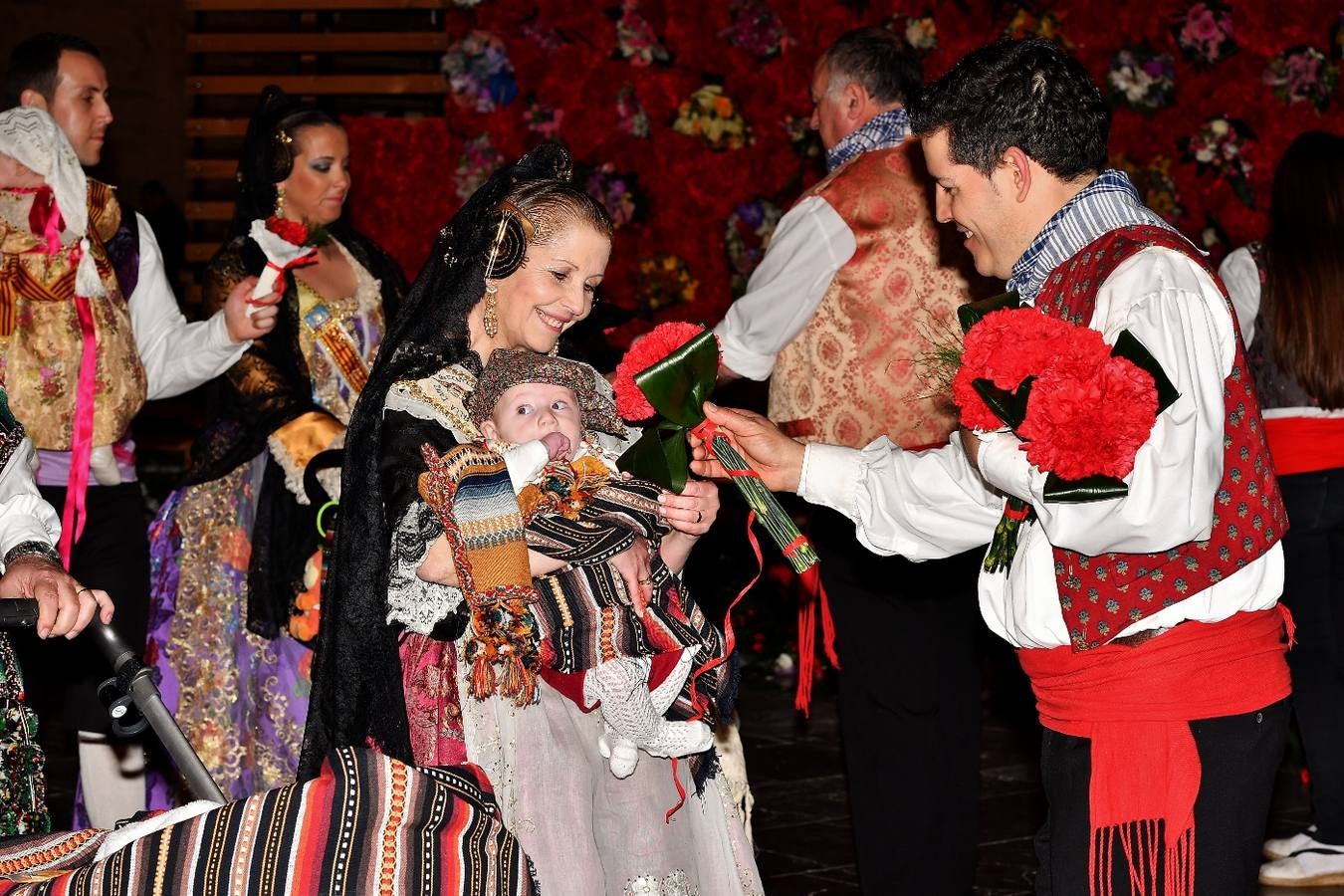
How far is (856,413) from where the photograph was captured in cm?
436

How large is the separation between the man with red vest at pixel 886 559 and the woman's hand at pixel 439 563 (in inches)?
64.1

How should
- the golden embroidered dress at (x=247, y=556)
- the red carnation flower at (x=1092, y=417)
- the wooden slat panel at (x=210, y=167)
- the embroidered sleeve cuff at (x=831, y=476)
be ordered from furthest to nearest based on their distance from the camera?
the wooden slat panel at (x=210, y=167)
the golden embroidered dress at (x=247, y=556)
the embroidered sleeve cuff at (x=831, y=476)
the red carnation flower at (x=1092, y=417)

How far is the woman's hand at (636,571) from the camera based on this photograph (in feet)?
9.71

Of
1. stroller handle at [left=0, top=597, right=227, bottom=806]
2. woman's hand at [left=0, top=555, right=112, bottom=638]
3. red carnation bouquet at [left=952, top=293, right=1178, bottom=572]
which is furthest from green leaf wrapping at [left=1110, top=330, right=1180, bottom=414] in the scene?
woman's hand at [left=0, top=555, right=112, bottom=638]

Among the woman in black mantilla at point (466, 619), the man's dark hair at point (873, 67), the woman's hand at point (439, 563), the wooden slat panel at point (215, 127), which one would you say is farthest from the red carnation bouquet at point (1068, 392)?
the wooden slat panel at point (215, 127)

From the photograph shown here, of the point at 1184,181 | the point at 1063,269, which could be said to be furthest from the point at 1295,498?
the point at 1063,269

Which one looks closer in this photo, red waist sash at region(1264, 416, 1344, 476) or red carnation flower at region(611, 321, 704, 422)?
red carnation flower at region(611, 321, 704, 422)

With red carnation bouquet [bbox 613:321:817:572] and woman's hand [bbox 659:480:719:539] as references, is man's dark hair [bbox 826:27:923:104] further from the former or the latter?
woman's hand [bbox 659:480:719:539]

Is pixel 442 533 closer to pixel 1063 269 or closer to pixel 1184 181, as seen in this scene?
pixel 1063 269

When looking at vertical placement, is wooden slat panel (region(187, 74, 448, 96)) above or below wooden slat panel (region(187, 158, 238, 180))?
above

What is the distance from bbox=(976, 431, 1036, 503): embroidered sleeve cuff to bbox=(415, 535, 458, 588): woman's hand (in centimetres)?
92

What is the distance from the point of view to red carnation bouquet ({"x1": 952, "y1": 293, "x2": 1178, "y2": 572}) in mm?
2236

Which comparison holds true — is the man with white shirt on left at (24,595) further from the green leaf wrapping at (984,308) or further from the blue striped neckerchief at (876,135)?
the blue striped neckerchief at (876,135)

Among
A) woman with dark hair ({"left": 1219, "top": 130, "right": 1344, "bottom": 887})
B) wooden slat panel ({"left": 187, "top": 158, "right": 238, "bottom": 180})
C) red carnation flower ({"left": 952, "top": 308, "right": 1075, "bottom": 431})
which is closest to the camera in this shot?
red carnation flower ({"left": 952, "top": 308, "right": 1075, "bottom": 431})
